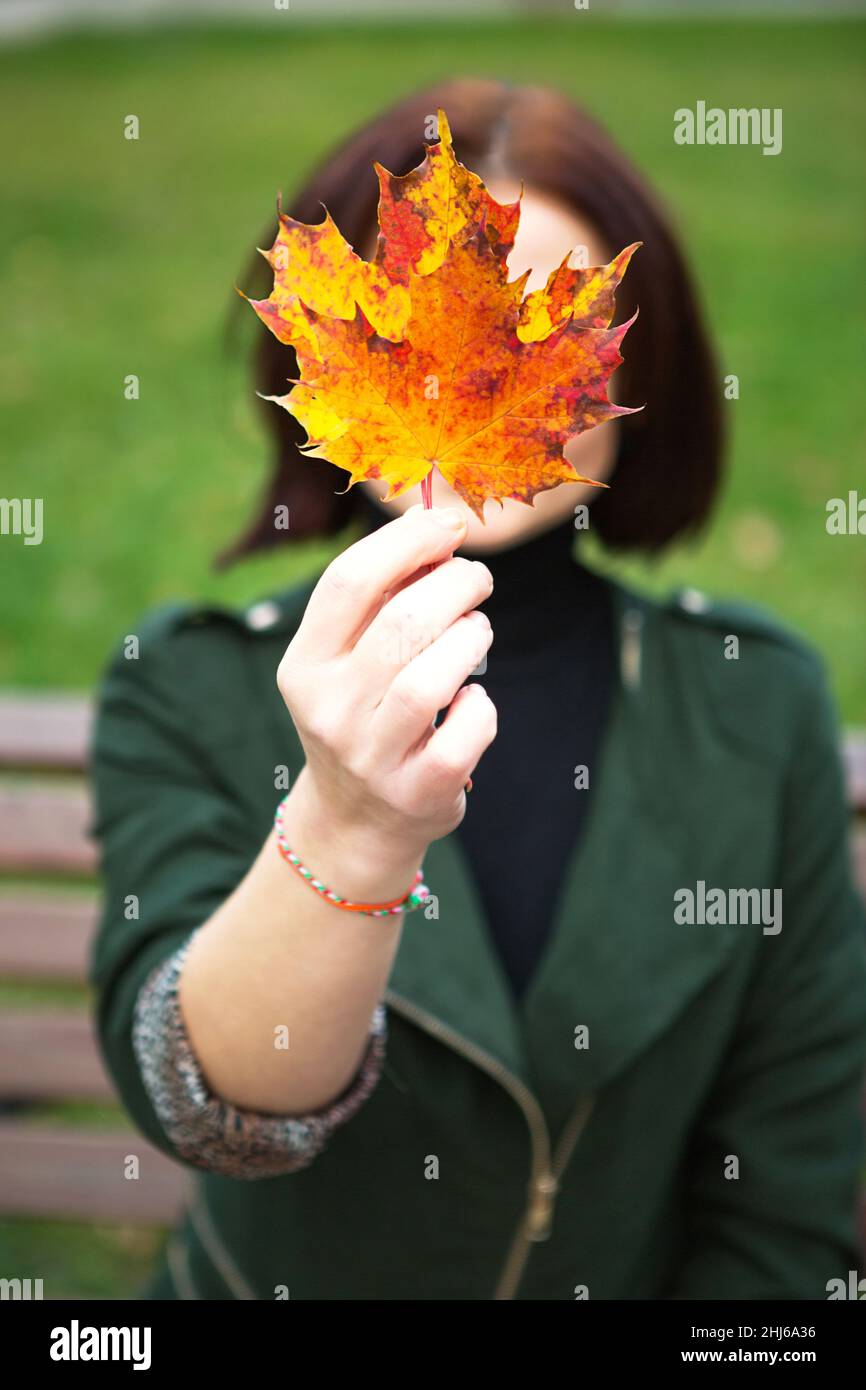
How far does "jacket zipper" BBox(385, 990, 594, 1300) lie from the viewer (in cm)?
124

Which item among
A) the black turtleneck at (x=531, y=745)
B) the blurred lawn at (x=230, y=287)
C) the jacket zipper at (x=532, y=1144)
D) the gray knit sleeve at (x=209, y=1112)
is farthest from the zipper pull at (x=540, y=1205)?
the blurred lawn at (x=230, y=287)

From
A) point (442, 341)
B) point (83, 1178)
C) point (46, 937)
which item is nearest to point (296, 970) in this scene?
point (442, 341)

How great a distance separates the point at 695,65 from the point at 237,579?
501 centimetres

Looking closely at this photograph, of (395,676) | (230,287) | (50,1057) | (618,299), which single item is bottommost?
(50,1057)

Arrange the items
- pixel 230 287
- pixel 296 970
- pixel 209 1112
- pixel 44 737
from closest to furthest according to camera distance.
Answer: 1. pixel 296 970
2. pixel 209 1112
3. pixel 44 737
4. pixel 230 287

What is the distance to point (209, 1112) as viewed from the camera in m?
1.01

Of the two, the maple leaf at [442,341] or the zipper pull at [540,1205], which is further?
the zipper pull at [540,1205]

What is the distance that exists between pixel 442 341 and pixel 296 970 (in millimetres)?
450

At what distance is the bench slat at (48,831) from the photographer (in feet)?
6.55

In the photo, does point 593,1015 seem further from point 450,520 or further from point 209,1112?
point 450,520

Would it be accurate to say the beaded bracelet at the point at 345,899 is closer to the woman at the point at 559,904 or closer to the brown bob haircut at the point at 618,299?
the woman at the point at 559,904

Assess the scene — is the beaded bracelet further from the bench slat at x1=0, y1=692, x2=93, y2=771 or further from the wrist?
the bench slat at x1=0, y1=692, x2=93, y2=771
